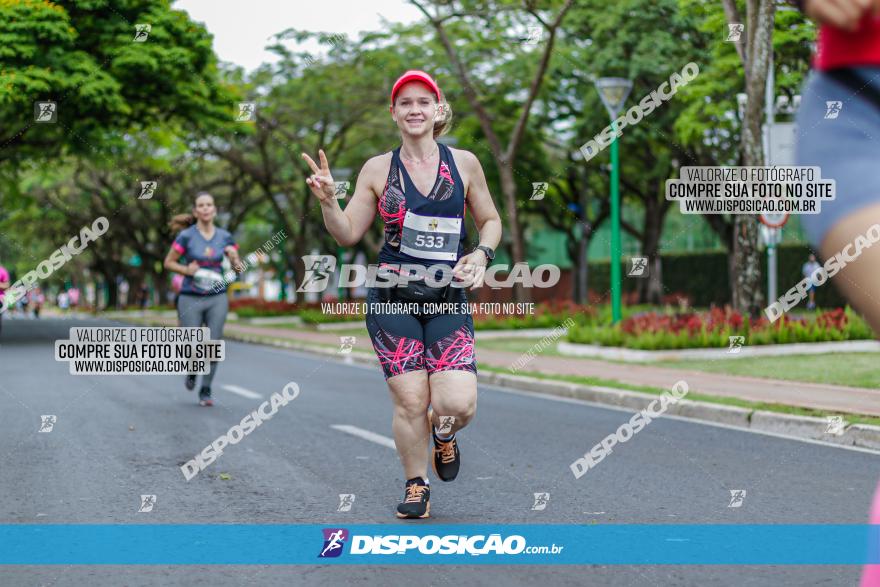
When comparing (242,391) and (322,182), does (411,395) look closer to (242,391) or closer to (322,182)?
→ (322,182)

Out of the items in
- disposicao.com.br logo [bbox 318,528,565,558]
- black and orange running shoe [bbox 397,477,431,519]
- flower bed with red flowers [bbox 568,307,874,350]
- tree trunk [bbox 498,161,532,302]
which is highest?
tree trunk [bbox 498,161,532,302]

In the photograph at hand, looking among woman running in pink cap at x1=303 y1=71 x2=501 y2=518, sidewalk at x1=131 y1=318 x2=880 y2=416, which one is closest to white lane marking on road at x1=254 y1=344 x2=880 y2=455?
sidewalk at x1=131 y1=318 x2=880 y2=416

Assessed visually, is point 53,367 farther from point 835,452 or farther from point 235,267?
point 835,452

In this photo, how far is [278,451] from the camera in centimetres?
752

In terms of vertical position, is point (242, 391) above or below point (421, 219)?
below

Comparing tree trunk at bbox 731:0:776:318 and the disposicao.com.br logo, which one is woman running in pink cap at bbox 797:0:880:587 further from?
tree trunk at bbox 731:0:776:318

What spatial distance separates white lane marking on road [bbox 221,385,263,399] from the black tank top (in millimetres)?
6911

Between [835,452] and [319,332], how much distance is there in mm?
22288

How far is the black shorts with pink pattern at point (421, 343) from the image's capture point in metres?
4.89

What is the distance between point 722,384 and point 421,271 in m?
7.67

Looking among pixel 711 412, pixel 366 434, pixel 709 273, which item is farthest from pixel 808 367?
pixel 709 273

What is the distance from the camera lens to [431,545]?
4648 mm

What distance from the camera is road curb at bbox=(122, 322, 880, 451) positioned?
809cm

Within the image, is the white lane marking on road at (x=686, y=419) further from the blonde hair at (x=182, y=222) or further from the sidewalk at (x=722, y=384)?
the blonde hair at (x=182, y=222)
